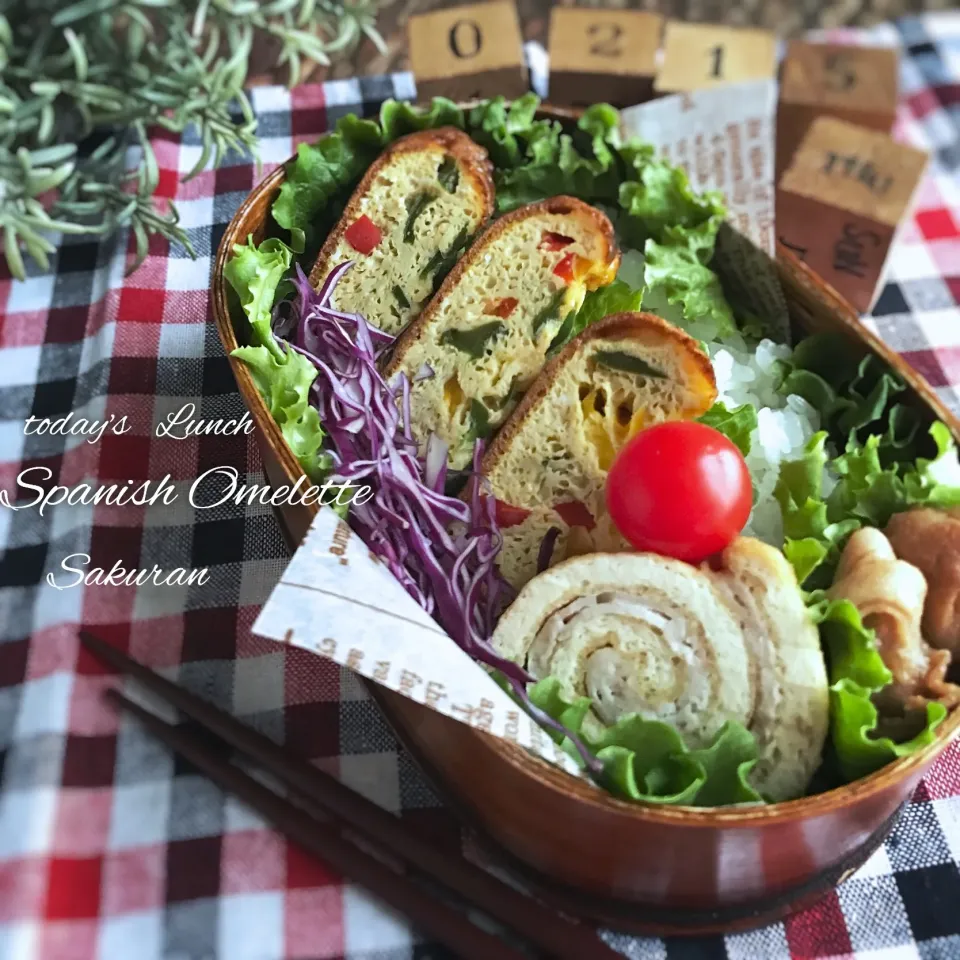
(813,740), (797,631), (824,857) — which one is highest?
(797,631)

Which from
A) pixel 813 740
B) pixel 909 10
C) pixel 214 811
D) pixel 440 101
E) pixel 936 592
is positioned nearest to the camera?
pixel 813 740

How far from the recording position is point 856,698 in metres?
1.24

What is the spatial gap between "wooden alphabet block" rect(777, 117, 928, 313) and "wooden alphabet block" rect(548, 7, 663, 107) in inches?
17.2

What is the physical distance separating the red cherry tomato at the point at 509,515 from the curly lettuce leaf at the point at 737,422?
0.33 meters

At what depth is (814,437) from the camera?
1.56 metres

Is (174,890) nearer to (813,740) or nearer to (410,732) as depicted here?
(410,732)

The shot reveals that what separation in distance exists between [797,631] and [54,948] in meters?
1.08

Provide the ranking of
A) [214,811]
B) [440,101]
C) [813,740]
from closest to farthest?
1. [813,740]
2. [214,811]
3. [440,101]

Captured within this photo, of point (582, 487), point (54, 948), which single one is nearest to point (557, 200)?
point (582, 487)

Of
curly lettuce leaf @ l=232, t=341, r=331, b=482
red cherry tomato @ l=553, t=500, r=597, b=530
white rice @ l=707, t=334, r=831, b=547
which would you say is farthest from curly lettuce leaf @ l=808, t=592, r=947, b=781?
curly lettuce leaf @ l=232, t=341, r=331, b=482

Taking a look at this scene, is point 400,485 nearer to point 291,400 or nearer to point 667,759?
point 291,400

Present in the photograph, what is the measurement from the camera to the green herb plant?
1.89 m

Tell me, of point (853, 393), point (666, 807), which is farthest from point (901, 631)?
point (853, 393)

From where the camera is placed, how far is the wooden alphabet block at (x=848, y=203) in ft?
7.30
